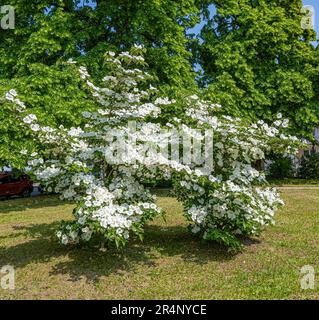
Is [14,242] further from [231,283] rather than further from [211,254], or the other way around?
[231,283]

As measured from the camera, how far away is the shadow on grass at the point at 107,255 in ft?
25.5

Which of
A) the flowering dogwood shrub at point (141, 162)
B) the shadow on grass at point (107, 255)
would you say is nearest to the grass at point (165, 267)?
the shadow on grass at point (107, 255)

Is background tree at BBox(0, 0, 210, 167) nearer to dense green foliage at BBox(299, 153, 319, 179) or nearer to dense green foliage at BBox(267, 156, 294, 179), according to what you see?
dense green foliage at BBox(267, 156, 294, 179)

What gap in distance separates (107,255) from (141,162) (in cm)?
251

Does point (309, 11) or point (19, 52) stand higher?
point (309, 11)

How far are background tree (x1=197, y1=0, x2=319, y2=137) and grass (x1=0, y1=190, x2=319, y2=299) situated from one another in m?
11.6

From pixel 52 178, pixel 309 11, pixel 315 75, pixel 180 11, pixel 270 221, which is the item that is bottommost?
pixel 270 221

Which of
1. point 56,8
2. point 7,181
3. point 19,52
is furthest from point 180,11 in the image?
point 7,181

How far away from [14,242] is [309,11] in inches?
929

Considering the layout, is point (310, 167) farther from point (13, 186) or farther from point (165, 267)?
point (165, 267)

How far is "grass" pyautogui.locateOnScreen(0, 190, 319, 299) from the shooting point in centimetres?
659

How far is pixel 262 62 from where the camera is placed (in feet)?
74.7

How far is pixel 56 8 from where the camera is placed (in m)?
17.8

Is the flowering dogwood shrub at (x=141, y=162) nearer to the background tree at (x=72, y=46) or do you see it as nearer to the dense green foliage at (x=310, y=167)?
the background tree at (x=72, y=46)
